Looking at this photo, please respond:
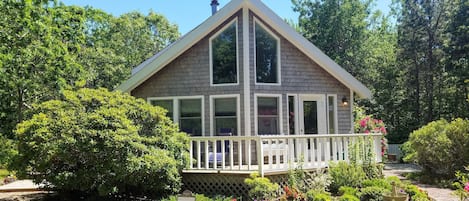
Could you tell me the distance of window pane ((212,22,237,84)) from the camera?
1106 cm

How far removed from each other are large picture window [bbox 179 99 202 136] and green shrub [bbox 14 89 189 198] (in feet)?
8.82

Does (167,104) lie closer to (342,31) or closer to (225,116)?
(225,116)

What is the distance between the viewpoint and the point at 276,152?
28.8ft

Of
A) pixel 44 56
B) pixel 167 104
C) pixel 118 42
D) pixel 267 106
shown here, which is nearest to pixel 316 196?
pixel 267 106

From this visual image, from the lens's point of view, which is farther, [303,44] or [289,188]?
[303,44]

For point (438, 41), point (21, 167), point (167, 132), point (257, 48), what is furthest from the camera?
point (438, 41)

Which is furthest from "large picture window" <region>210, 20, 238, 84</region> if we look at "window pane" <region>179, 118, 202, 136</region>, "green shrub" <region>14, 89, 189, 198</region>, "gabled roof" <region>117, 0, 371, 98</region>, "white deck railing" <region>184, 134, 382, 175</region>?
"green shrub" <region>14, 89, 189, 198</region>

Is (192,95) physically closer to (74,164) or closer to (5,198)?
(74,164)

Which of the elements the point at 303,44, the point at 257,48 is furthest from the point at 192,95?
the point at 303,44

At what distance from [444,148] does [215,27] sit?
7.38 meters

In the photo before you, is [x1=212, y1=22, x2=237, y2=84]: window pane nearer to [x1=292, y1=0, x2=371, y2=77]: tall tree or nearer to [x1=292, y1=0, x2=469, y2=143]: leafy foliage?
[x1=292, y1=0, x2=469, y2=143]: leafy foliage

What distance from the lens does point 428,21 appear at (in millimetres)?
22266

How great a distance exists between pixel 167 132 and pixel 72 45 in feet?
25.8

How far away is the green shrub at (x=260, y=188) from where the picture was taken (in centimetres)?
Answer: 768
